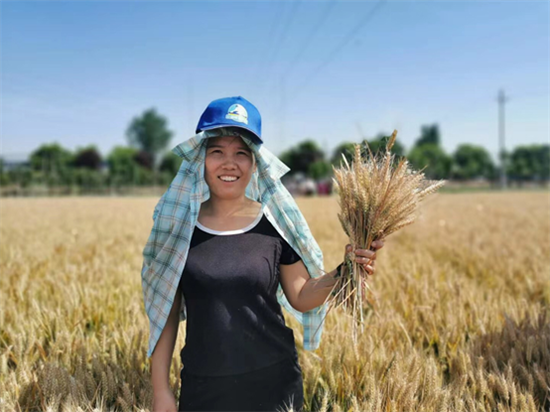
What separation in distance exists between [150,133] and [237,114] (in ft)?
339

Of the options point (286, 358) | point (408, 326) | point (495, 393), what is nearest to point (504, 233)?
point (408, 326)

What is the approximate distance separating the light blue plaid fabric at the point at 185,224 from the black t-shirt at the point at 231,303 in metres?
0.06

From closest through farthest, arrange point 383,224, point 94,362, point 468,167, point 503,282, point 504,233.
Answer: point 383,224
point 94,362
point 503,282
point 504,233
point 468,167

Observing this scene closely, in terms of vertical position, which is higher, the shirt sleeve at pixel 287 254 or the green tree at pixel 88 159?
the green tree at pixel 88 159

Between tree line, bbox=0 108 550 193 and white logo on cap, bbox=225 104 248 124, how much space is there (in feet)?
149

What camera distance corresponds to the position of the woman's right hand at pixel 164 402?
1.81 metres

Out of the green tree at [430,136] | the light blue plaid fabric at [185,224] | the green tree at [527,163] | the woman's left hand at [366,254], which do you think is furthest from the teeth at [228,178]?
the green tree at [430,136]

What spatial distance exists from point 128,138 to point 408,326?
106856 mm

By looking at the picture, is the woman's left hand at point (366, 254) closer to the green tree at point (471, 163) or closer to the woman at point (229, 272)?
the woman at point (229, 272)

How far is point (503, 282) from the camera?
166 inches

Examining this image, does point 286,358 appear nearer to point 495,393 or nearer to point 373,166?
point 373,166

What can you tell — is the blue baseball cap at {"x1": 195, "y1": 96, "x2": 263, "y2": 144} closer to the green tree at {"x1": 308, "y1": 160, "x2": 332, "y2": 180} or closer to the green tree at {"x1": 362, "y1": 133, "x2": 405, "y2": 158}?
the green tree at {"x1": 362, "y1": 133, "x2": 405, "y2": 158}

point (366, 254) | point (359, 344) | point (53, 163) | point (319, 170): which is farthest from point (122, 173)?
point (366, 254)

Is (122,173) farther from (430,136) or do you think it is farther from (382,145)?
(430,136)
